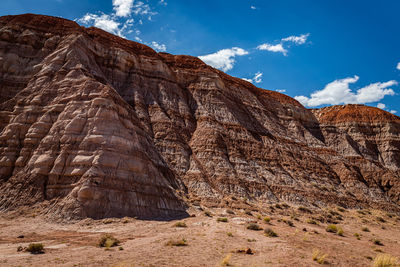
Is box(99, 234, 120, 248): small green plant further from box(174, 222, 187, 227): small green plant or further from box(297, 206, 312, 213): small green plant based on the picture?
box(297, 206, 312, 213): small green plant

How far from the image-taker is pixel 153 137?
34844 millimetres

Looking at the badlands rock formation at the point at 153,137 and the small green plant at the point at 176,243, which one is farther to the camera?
the badlands rock formation at the point at 153,137

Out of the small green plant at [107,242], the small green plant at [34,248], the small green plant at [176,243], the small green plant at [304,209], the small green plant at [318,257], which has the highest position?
the small green plant at [34,248]

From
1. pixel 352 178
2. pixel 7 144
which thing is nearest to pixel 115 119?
pixel 7 144

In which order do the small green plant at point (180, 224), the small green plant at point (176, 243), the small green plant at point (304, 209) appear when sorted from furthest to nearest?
the small green plant at point (304, 209)
the small green plant at point (180, 224)
the small green plant at point (176, 243)

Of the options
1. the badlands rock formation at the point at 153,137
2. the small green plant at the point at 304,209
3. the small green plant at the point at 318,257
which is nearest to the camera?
the small green plant at the point at 318,257

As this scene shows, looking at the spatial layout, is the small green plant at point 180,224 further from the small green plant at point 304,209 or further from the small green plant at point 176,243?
the small green plant at point 304,209

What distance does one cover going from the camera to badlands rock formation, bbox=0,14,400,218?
866 inches

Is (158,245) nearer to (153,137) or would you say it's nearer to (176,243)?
(176,243)

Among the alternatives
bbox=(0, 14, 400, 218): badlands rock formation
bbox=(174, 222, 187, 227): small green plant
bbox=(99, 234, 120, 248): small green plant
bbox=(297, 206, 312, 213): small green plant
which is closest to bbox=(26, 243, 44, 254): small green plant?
bbox=(99, 234, 120, 248): small green plant

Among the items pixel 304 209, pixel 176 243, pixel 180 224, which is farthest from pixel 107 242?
pixel 304 209

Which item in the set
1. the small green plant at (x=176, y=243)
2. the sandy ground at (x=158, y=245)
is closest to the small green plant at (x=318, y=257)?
the sandy ground at (x=158, y=245)

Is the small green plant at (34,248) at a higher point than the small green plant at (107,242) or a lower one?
higher

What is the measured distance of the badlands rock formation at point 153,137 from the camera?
866 inches
